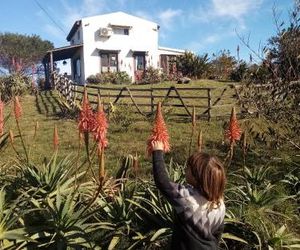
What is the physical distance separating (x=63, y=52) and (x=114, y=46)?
4.35 meters

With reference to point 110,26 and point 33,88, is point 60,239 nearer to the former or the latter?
point 33,88

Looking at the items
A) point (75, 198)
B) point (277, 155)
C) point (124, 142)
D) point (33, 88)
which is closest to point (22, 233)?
point (75, 198)

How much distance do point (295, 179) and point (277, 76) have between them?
1.60m

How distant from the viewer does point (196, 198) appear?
3.69 m

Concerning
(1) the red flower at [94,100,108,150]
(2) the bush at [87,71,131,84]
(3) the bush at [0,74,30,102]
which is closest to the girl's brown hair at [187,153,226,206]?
(1) the red flower at [94,100,108,150]

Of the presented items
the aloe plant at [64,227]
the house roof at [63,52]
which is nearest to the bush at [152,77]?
the house roof at [63,52]

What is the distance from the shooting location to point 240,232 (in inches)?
226

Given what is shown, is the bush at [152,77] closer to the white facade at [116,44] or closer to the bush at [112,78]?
the bush at [112,78]

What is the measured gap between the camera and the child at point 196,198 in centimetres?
360

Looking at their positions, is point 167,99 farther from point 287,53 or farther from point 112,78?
point 112,78

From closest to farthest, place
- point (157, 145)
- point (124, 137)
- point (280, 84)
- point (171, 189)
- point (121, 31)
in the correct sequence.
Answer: point (171, 189) < point (157, 145) < point (280, 84) < point (124, 137) < point (121, 31)

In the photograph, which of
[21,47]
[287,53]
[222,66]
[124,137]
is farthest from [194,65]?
[21,47]

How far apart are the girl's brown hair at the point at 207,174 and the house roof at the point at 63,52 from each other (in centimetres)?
Result: 3199

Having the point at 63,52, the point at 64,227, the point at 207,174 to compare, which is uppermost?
the point at 63,52
